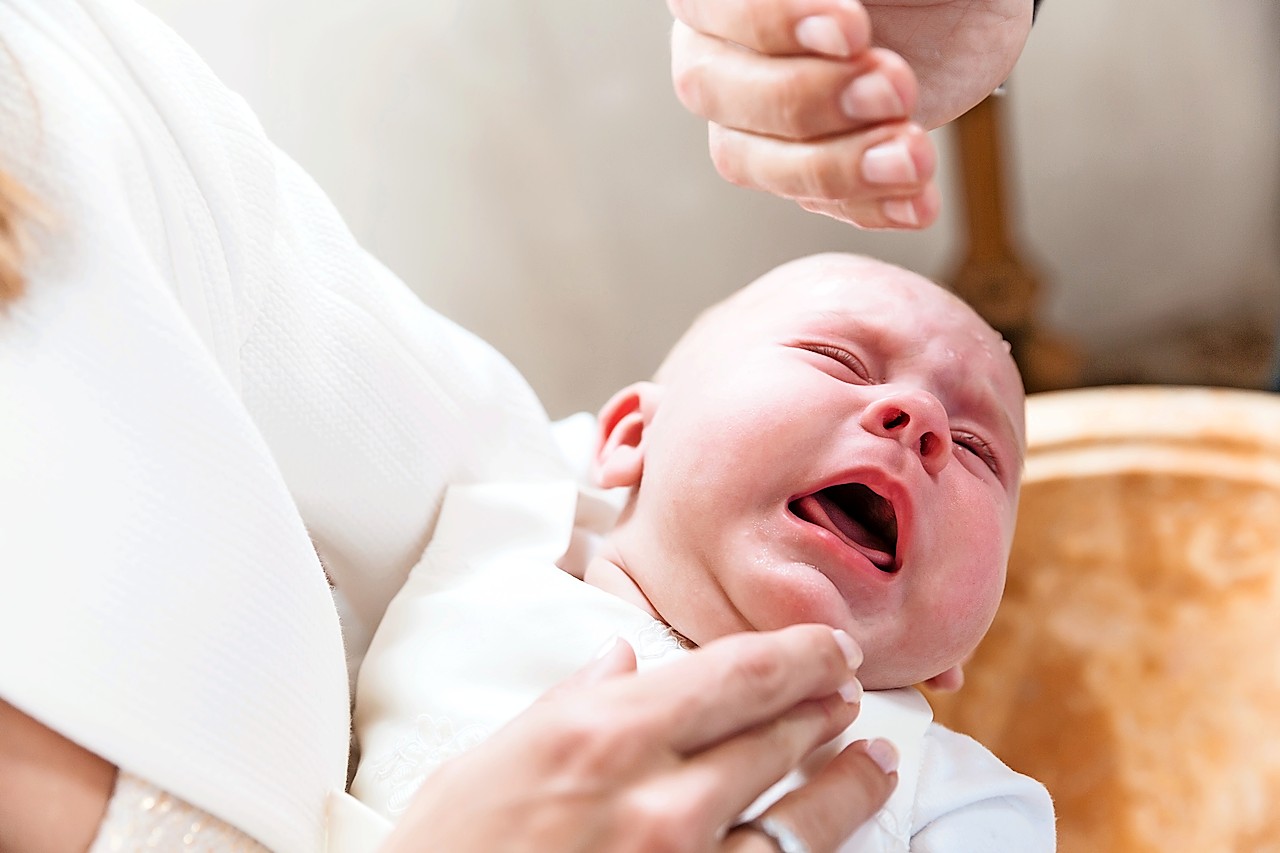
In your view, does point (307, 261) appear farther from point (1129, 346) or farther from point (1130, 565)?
point (1129, 346)

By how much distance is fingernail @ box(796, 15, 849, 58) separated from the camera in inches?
25.2

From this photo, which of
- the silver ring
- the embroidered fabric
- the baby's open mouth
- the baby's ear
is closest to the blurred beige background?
the baby's ear

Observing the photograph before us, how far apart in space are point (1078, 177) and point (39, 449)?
6.38 ft

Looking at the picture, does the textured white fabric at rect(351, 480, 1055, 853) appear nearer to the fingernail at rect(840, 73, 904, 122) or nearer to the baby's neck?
the baby's neck

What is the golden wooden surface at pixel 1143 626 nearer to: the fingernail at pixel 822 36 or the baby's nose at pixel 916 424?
the baby's nose at pixel 916 424

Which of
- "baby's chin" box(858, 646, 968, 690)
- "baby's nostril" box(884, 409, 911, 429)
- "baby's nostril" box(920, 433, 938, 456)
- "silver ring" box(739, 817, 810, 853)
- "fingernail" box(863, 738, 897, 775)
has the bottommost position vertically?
"baby's chin" box(858, 646, 968, 690)

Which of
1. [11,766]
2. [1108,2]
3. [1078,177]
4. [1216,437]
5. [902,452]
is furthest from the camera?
[1078,177]

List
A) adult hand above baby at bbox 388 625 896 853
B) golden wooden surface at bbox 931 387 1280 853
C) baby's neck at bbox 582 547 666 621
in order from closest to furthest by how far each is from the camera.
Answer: adult hand above baby at bbox 388 625 896 853 → baby's neck at bbox 582 547 666 621 → golden wooden surface at bbox 931 387 1280 853

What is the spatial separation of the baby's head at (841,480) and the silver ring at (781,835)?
0.24 meters

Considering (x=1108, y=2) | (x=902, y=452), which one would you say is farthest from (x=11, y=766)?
(x=1108, y=2)

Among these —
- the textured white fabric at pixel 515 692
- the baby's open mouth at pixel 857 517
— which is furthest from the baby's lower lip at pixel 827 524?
the textured white fabric at pixel 515 692

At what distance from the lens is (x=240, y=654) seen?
2.40 ft

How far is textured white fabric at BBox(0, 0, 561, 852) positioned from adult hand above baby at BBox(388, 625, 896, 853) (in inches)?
6.8

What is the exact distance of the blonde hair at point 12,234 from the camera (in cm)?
63
